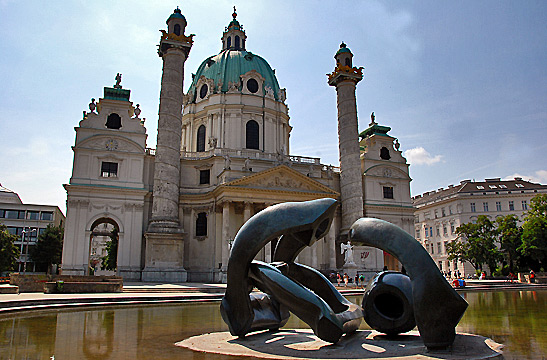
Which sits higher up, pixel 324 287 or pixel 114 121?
pixel 114 121

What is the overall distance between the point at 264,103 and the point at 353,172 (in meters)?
14.9

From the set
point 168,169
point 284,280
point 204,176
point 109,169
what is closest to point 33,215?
point 109,169

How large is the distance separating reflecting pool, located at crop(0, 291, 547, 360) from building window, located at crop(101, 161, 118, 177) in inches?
1037

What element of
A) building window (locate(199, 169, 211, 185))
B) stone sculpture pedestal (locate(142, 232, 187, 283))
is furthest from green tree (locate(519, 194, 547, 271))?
stone sculpture pedestal (locate(142, 232, 187, 283))

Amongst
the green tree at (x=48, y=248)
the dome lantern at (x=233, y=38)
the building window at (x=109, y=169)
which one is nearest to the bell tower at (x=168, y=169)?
the building window at (x=109, y=169)

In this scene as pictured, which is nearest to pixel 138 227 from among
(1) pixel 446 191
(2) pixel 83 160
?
(2) pixel 83 160

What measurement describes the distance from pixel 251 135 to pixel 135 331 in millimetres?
41125

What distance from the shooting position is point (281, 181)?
134 feet

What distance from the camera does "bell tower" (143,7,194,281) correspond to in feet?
117

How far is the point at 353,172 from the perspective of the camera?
4362cm

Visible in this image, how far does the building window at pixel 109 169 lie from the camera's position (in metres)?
39.5

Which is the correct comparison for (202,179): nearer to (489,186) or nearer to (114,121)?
(114,121)

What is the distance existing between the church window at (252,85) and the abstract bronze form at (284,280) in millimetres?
44315

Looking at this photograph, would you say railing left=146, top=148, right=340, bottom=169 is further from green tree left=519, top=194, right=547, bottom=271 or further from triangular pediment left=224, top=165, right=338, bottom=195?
green tree left=519, top=194, right=547, bottom=271
